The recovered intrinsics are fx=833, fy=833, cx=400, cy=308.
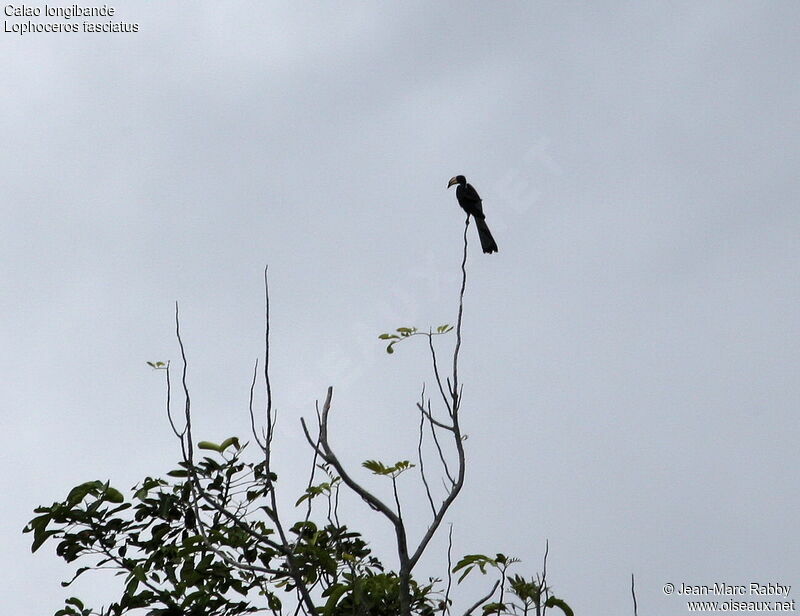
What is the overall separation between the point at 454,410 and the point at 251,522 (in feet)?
4.67

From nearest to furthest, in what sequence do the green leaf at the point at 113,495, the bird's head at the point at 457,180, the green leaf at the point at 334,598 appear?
the green leaf at the point at 334,598 → the green leaf at the point at 113,495 → the bird's head at the point at 457,180

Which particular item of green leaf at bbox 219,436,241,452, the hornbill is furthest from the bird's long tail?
green leaf at bbox 219,436,241,452

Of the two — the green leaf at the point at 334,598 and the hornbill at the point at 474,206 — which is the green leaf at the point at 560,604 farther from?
the hornbill at the point at 474,206

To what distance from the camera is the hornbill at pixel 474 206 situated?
856cm

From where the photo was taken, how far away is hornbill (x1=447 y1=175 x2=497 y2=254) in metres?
8.56

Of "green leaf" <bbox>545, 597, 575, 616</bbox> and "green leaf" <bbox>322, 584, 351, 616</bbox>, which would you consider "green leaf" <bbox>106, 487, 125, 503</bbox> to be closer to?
"green leaf" <bbox>322, 584, 351, 616</bbox>

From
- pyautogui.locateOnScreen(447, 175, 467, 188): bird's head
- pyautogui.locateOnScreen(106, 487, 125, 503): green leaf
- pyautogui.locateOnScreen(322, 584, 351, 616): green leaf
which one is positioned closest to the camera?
pyautogui.locateOnScreen(322, 584, 351, 616): green leaf

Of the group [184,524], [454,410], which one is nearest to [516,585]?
[454,410]

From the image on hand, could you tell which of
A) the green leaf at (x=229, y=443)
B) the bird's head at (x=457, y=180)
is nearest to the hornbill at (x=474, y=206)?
the bird's head at (x=457, y=180)

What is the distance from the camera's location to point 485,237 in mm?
8664

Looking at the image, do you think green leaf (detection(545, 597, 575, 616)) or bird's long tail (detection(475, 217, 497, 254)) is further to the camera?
bird's long tail (detection(475, 217, 497, 254))

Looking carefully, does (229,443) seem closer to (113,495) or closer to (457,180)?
(113,495)

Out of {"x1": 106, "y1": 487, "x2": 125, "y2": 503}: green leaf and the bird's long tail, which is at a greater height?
the bird's long tail

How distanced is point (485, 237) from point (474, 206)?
67 centimetres
